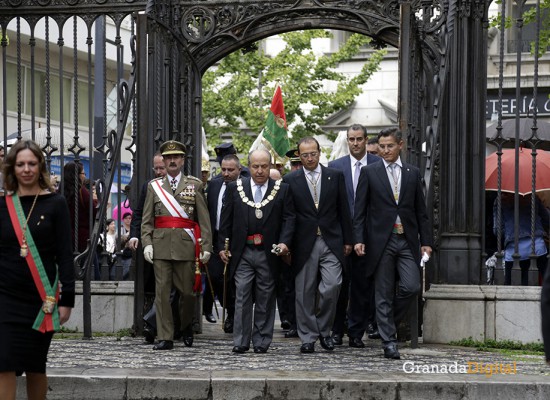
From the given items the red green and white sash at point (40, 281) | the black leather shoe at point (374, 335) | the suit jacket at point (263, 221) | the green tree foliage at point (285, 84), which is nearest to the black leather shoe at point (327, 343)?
the suit jacket at point (263, 221)

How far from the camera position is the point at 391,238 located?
40.4 feet

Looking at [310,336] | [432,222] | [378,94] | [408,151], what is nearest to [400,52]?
[408,151]

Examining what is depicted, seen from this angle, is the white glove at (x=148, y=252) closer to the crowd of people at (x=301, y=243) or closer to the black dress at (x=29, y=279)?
the crowd of people at (x=301, y=243)

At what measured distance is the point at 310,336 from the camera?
12.7 meters

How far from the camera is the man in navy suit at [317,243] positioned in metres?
12.8

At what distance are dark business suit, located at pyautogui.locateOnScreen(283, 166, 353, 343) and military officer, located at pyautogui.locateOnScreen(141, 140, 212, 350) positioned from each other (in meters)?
0.95

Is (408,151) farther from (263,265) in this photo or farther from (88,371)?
(88,371)

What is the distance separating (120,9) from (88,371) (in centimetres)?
598

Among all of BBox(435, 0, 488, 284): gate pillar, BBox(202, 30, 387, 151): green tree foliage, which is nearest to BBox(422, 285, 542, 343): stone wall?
BBox(435, 0, 488, 284): gate pillar

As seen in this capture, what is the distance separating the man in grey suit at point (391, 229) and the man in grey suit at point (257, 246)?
0.77 meters

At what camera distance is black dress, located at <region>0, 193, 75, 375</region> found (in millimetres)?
7926

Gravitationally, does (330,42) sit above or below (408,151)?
above

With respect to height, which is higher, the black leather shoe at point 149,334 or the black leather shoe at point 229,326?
the black leather shoe at point 149,334

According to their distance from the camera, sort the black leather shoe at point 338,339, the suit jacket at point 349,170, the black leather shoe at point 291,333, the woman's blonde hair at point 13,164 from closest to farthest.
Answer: the woman's blonde hair at point 13,164, the black leather shoe at point 338,339, the suit jacket at point 349,170, the black leather shoe at point 291,333
